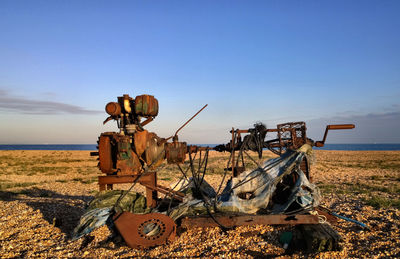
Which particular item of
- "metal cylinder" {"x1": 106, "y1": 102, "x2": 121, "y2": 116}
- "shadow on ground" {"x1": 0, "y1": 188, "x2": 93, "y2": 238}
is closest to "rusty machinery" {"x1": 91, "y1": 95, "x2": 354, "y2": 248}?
"metal cylinder" {"x1": 106, "y1": 102, "x2": 121, "y2": 116}

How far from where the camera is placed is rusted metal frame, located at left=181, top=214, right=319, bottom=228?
5355 mm

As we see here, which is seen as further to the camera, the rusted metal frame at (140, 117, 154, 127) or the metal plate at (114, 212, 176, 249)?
the rusted metal frame at (140, 117, 154, 127)

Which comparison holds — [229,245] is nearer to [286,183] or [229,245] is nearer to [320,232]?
[320,232]

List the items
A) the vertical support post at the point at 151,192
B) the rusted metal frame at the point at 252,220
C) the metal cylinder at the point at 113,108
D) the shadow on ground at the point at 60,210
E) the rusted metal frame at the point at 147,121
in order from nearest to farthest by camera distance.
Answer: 1. the rusted metal frame at the point at 252,220
2. the metal cylinder at the point at 113,108
3. the vertical support post at the point at 151,192
4. the rusted metal frame at the point at 147,121
5. the shadow on ground at the point at 60,210

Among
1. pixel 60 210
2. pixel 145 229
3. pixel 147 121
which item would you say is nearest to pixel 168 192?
pixel 145 229

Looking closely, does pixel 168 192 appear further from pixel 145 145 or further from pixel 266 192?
pixel 266 192

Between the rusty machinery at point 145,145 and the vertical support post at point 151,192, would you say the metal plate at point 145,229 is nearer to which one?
the rusty machinery at point 145,145

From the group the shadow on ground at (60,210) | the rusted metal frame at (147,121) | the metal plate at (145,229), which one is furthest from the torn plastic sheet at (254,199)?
the rusted metal frame at (147,121)

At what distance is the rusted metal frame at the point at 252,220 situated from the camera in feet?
17.6

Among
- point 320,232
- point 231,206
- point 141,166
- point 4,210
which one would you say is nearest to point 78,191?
point 4,210

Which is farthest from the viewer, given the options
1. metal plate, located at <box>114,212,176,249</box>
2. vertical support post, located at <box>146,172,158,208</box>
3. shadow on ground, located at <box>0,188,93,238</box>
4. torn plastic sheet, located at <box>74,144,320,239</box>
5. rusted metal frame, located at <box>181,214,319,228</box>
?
shadow on ground, located at <box>0,188,93,238</box>

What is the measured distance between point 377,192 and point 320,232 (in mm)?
8131

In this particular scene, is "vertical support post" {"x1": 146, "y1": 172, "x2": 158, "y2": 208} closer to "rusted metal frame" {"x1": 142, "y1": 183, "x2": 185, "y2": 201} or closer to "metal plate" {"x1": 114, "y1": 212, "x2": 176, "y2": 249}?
"rusted metal frame" {"x1": 142, "y1": 183, "x2": 185, "y2": 201}

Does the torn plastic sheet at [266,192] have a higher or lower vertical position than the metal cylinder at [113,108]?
lower
